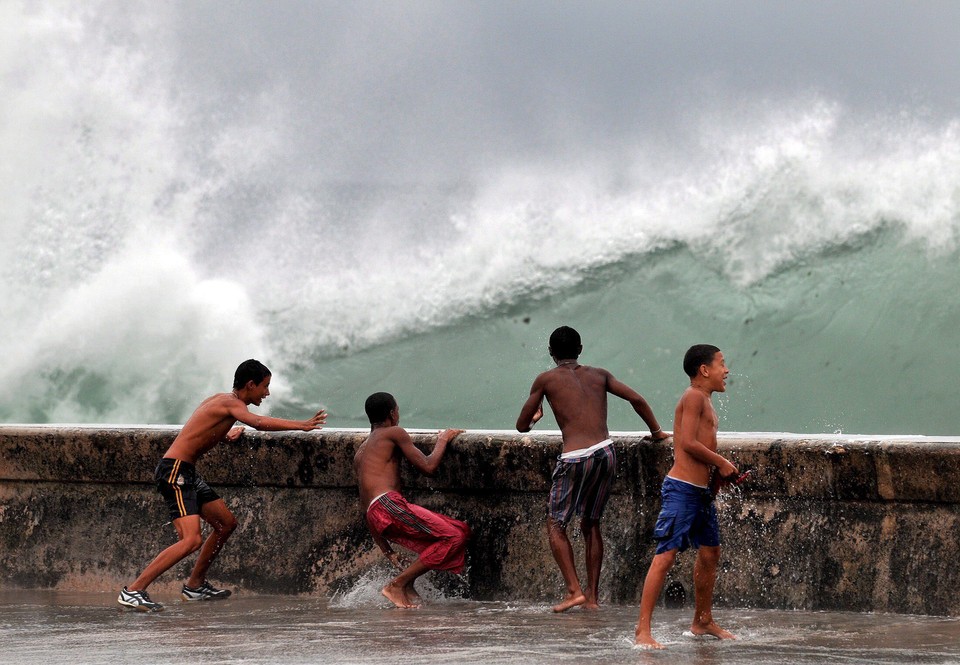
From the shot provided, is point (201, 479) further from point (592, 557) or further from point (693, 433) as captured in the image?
point (693, 433)

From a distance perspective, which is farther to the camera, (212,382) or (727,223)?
(212,382)

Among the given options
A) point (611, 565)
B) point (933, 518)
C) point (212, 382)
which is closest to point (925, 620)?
point (933, 518)

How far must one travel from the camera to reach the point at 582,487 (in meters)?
6.62

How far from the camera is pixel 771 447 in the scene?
636 cm

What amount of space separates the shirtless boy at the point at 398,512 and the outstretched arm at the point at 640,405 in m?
0.80

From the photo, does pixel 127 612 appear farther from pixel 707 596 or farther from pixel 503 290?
pixel 503 290

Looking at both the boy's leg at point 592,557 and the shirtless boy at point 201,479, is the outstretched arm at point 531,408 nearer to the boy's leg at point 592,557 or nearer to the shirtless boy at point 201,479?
the boy's leg at point 592,557

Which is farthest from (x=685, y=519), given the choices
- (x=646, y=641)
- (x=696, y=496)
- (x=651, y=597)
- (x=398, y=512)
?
(x=398, y=512)

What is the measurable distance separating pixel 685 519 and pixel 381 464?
73.9 inches

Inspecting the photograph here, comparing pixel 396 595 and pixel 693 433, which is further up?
pixel 693 433

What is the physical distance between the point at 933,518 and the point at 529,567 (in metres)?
1.90

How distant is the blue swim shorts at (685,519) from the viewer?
5.64 meters

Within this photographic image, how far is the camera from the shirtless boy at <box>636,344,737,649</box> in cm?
558

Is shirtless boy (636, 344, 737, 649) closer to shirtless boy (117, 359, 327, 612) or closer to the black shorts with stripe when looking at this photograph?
shirtless boy (117, 359, 327, 612)
